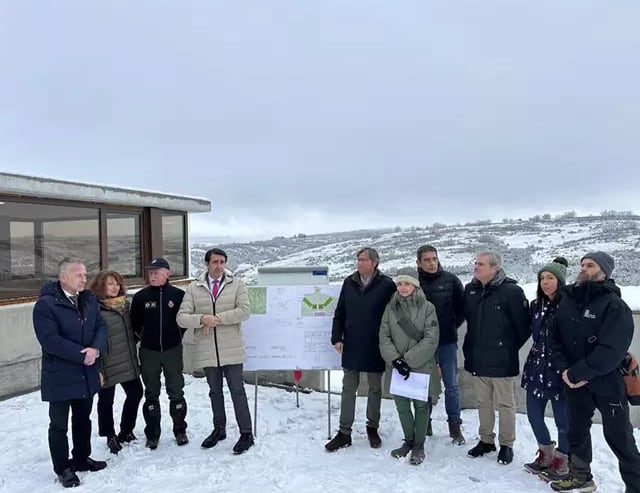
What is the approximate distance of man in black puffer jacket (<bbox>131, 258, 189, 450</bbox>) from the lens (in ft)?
15.6

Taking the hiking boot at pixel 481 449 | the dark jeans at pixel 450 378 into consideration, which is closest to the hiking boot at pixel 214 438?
the dark jeans at pixel 450 378

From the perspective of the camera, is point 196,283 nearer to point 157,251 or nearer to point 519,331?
point 519,331

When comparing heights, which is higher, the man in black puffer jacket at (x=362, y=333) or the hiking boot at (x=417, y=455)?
the man in black puffer jacket at (x=362, y=333)

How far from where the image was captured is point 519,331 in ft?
14.4

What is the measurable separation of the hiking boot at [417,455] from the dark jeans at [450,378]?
645mm

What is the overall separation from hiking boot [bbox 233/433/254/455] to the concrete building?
374 cm

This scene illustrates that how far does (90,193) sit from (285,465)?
16.5 ft

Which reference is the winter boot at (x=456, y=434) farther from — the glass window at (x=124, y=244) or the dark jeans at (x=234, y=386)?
the glass window at (x=124, y=244)

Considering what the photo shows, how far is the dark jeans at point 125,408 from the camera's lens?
475cm

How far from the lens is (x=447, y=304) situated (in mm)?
4898

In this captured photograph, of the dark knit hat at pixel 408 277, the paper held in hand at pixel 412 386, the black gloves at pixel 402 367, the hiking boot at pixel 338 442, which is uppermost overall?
the dark knit hat at pixel 408 277

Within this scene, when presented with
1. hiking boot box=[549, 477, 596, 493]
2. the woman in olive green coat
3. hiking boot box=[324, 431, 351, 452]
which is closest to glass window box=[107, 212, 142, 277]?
hiking boot box=[324, 431, 351, 452]

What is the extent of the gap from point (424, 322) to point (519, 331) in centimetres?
82

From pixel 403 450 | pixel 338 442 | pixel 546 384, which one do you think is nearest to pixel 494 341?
pixel 546 384
